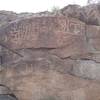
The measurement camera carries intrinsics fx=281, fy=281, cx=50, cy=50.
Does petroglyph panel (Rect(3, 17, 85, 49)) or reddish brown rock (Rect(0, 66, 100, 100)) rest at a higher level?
petroglyph panel (Rect(3, 17, 85, 49))

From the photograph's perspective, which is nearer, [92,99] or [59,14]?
[92,99]

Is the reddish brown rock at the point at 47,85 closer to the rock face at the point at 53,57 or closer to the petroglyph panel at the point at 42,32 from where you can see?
the rock face at the point at 53,57

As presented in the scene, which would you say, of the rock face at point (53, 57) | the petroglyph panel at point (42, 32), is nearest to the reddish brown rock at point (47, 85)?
the rock face at point (53, 57)

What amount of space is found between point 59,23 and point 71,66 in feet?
3.34

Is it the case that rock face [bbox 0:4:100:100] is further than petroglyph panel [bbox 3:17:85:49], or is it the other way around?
petroglyph panel [bbox 3:17:85:49]

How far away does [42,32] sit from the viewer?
6.44 meters

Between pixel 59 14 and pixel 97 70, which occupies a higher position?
pixel 59 14

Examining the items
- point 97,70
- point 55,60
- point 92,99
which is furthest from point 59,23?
point 92,99

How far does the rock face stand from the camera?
6.28m

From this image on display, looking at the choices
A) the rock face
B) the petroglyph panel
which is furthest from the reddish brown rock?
the petroglyph panel

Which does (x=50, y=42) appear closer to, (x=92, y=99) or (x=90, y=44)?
(x=90, y=44)

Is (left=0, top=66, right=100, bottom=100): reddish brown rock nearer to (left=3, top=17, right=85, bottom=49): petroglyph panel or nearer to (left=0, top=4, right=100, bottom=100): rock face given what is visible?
(left=0, top=4, right=100, bottom=100): rock face

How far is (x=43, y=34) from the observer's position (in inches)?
253

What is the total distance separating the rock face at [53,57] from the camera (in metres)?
6.28
